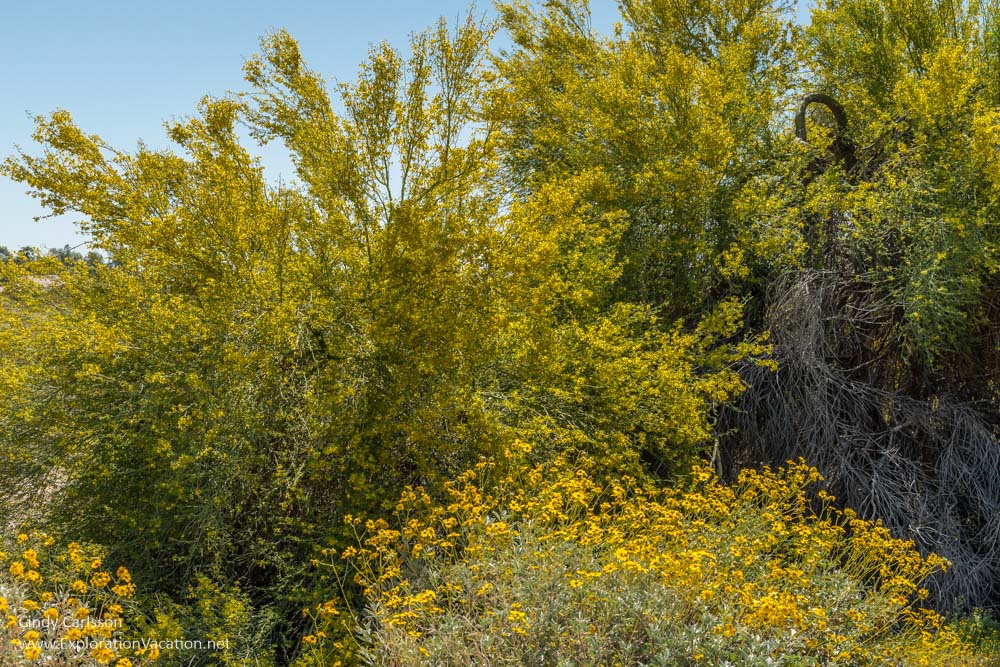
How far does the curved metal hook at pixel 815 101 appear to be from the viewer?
8.06 m

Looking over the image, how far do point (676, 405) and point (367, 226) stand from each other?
2.71 meters

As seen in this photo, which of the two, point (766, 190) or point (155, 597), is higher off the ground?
A: point (766, 190)

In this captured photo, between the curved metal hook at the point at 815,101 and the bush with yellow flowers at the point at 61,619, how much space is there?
7.43 metres

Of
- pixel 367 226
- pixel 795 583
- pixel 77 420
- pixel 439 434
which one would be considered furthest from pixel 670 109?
pixel 77 420

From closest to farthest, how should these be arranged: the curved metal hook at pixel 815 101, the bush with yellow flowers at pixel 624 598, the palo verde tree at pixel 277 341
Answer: the bush with yellow flowers at pixel 624 598 < the palo verde tree at pixel 277 341 < the curved metal hook at pixel 815 101

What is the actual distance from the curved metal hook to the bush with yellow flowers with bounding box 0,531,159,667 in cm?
743

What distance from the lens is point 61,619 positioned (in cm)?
358

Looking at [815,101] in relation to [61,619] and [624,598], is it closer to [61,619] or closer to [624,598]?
[624,598]

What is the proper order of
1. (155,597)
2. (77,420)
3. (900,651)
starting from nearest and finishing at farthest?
(900,651) → (155,597) → (77,420)

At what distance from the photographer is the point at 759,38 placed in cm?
891

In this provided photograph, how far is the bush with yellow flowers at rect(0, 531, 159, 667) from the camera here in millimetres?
3094

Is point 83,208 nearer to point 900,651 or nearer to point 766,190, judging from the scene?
point 900,651

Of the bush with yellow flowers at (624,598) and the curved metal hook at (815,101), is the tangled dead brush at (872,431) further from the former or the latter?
the bush with yellow flowers at (624,598)

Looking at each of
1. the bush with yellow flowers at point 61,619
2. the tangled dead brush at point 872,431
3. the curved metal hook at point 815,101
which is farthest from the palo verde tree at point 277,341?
the curved metal hook at point 815,101
